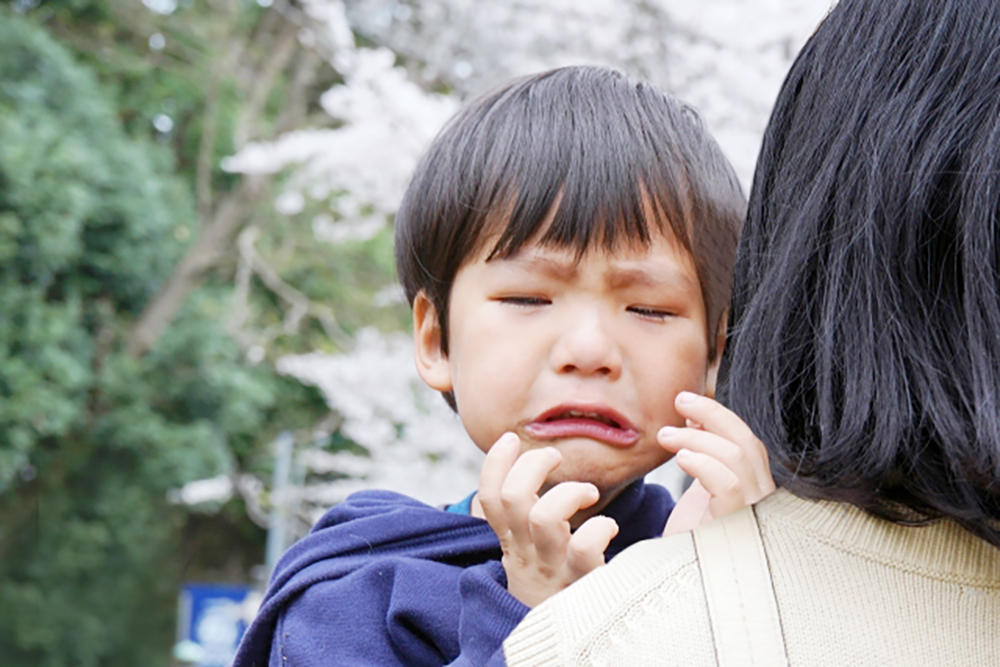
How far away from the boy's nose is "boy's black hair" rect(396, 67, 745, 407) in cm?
9

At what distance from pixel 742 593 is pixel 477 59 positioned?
4426 mm

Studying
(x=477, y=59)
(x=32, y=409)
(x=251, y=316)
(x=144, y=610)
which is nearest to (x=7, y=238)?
(x=32, y=409)

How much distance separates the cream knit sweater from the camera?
29.3 inches

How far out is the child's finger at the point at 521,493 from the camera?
1092 millimetres

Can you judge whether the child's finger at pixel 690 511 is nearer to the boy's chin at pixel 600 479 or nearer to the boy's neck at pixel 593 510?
the boy's chin at pixel 600 479

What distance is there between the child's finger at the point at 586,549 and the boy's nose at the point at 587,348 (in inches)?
10.0

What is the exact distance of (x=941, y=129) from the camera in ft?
2.66

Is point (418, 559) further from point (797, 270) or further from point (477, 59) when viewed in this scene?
point (477, 59)

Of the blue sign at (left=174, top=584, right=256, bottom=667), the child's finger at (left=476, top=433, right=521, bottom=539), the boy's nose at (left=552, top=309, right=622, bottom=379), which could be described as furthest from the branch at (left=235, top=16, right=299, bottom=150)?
the child's finger at (left=476, top=433, right=521, bottom=539)

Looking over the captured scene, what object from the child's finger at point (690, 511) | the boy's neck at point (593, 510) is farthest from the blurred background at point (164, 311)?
the child's finger at point (690, 511)

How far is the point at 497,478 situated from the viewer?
1118mm

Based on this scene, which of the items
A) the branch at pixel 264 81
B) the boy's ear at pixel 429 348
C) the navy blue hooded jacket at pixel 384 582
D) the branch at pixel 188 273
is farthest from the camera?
the branch at pixel 188 273

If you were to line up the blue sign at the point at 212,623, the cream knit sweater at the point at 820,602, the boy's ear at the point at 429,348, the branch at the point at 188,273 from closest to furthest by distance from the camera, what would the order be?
the cream knit sweater at the point at 820,602, the boy's ear at the point at 429,348, the blue sign at the point at 212,623, the branch at the point at 188,273

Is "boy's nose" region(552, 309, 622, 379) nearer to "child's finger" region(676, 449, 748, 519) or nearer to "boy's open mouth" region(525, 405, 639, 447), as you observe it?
"boy's open mouth" region(525, 405, 639, 447)
